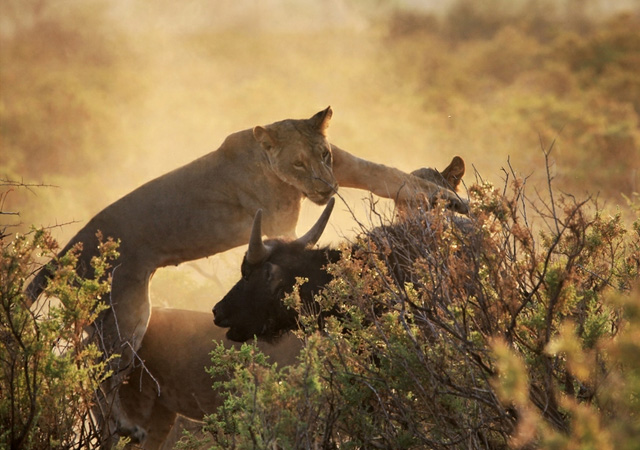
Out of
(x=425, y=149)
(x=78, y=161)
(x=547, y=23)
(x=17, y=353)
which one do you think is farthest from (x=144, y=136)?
(x=17, y=353)

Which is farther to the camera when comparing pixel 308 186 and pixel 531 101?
pixel 531 101

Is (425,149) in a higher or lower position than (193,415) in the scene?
higher

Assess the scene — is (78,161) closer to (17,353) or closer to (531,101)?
(531,101)

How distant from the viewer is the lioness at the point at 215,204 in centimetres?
714

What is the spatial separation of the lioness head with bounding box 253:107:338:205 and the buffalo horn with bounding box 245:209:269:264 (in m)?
0.70

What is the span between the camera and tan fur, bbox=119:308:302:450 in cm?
725

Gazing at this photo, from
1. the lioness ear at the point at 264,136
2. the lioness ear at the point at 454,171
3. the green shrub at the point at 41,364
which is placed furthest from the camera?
the lioness ear at the point at 454,171

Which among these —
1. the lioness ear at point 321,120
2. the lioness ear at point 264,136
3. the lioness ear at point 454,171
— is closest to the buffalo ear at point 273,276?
the lioness ear at point 264,136

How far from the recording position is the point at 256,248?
6.45 m

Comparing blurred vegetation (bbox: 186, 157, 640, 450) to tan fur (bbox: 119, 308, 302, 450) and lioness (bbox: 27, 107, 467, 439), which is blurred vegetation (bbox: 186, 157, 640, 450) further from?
tan fur (bbox: 119, 308, 302, 450)

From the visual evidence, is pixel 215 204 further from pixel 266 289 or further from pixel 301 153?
pixel 266 289

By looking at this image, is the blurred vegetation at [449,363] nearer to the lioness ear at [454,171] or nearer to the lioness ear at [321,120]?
the lioness ear at [321,120]

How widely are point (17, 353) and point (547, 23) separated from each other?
5984 centimetres

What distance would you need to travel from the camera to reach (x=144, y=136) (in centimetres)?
4631
